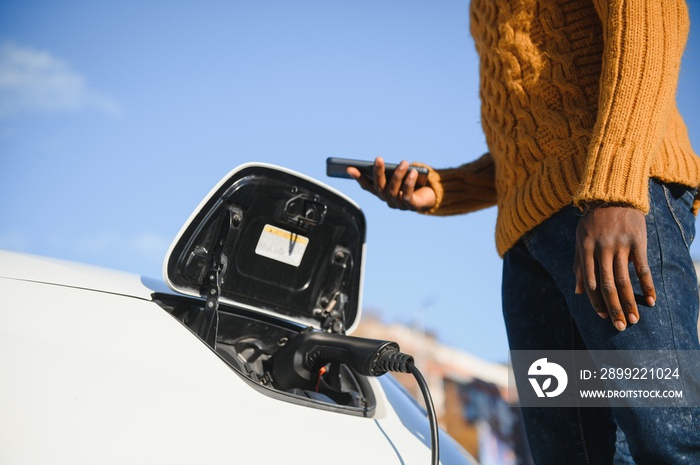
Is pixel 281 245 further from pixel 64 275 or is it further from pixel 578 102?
pixel 578 102

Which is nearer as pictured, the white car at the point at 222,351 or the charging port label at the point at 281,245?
A: the white car at the point at 222,351

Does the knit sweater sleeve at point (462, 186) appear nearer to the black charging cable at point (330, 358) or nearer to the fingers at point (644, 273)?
the black charging cable at point (330, 358)

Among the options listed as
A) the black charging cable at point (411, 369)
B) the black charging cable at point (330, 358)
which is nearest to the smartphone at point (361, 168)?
the black charging cable at point (330, 358)

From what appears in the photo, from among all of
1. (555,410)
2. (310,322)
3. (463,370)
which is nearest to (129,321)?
(310,322)

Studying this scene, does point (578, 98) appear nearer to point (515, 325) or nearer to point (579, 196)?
point (579, 196)

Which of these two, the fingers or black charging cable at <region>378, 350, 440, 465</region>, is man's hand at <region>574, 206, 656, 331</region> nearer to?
the fingers

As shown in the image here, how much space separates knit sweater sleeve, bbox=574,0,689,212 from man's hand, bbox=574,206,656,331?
43mm

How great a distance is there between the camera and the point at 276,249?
180 centimetres

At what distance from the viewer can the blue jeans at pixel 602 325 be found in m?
1.21

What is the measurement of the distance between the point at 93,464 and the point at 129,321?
0.30m

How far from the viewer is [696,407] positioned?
3.94 feet

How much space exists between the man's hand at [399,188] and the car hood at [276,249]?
0.15 m

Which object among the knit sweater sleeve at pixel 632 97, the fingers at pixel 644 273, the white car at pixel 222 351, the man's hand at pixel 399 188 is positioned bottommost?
the white car at pixel 222 351

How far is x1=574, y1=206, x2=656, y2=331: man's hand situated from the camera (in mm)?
1207
